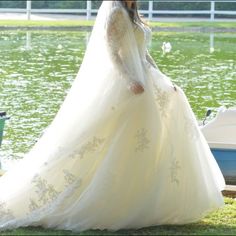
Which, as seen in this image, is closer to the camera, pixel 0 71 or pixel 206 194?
pixel 206 194

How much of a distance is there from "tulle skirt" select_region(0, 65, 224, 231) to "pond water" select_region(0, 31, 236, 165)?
528 cm

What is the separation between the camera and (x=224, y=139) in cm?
962

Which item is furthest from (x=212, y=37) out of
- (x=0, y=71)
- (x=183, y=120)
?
(x=183, y=120)

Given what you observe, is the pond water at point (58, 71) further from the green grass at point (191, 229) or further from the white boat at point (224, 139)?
A: the green grass at point (191, 229)

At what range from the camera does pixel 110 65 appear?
6004mm

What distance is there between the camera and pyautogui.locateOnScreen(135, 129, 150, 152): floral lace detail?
5855 millimetres

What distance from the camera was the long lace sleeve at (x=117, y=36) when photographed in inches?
230

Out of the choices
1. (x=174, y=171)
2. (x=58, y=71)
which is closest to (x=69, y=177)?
(x=174, y=171)

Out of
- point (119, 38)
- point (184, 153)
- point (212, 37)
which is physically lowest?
point (212, 37)

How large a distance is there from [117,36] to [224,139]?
3.99m

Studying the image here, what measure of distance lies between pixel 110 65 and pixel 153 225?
1.10 m

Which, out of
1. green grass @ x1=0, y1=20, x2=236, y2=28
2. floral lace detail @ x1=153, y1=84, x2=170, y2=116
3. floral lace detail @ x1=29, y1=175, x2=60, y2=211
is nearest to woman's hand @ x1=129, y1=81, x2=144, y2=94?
floral lace detail @ x1=153, y1=84, x2=170, y2=116

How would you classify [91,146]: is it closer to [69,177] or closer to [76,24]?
[69,177]

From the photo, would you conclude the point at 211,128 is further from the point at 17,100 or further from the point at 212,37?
the point at 212,37
